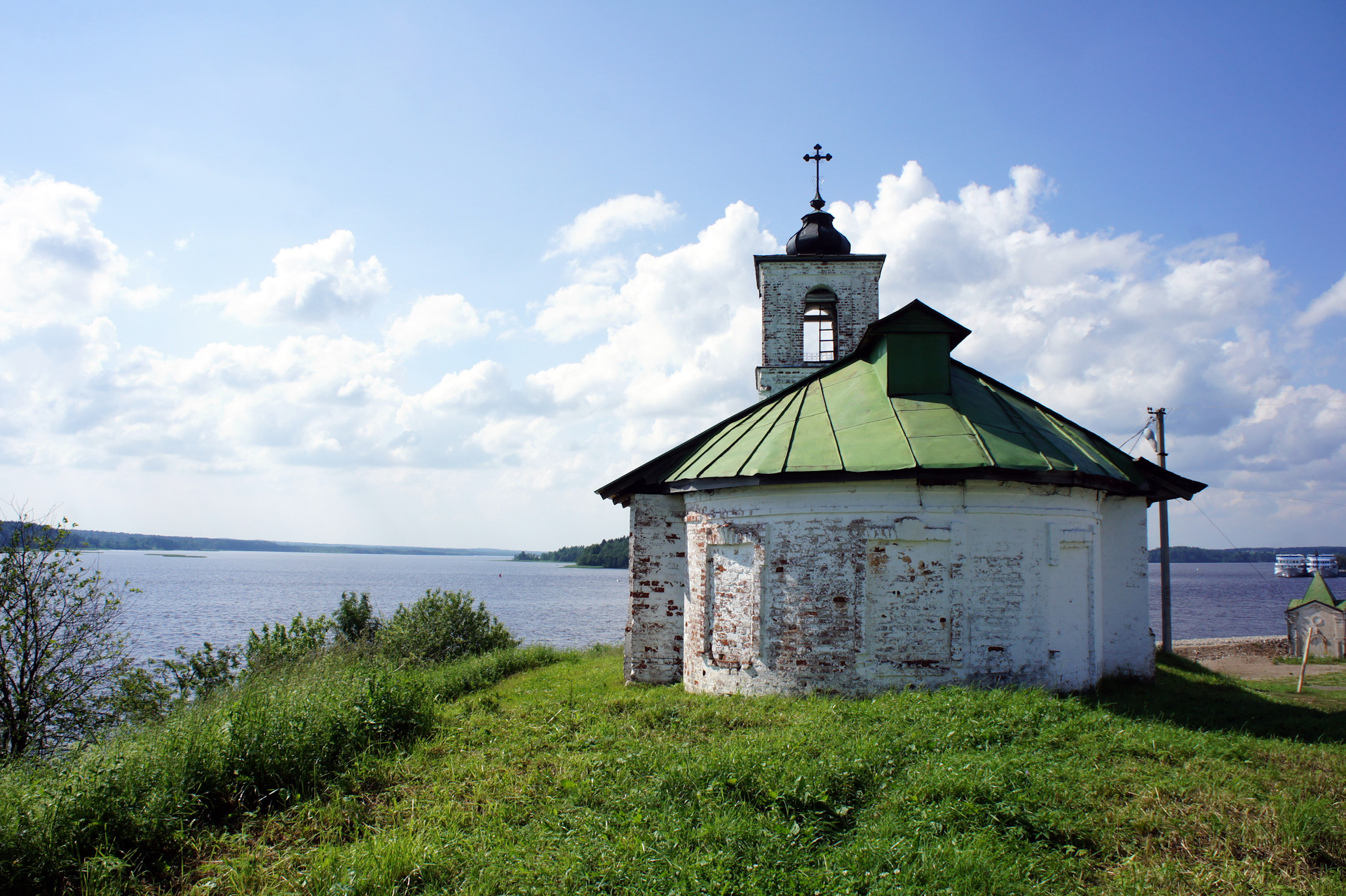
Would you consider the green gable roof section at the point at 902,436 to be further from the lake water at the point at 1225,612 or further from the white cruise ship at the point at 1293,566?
the white cruise ship at the point at 1293,566

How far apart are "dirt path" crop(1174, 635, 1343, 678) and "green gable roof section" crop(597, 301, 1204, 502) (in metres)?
10.4

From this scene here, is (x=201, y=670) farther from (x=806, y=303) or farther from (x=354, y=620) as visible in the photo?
(x=806, y=303)

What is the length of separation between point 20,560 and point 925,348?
1570 centimetres

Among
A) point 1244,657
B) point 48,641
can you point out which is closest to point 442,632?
point 48,641

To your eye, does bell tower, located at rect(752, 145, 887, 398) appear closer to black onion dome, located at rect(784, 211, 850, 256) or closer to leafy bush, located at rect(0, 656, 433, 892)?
black onion dome, located at rect(784, 211, 850, 256)

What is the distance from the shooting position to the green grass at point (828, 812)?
473 cm

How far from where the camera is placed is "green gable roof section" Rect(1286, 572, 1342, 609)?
25.8 meters

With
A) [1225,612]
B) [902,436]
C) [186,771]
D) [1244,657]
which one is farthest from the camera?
[1225,612]

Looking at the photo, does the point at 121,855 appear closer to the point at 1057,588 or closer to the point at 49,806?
the point at 49,806

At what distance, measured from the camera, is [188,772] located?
6215 millimetres

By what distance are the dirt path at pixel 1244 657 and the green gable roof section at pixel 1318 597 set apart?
2.07 metres

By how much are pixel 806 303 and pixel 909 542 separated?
26.8 feet

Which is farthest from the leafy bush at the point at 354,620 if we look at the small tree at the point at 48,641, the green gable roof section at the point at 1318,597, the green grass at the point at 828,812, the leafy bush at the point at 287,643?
the green gable roof section at the point at 1318,597

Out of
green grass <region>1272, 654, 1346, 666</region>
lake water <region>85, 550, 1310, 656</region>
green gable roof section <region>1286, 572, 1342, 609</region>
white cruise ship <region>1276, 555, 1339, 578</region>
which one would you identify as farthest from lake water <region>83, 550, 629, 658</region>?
white cruise ship <region>1276, 555, 1339, 578</region>
